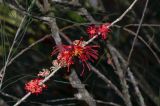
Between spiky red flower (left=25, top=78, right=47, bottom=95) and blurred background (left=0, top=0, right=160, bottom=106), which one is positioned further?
blurred background (left=0, top=0, right=160, bottom=106)

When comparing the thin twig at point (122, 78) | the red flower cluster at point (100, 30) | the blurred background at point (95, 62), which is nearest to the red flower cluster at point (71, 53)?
the red flower cluster at point (100, 30)

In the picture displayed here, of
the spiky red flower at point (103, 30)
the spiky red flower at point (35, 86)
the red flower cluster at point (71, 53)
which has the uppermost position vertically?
the spiky red flower at point (103, 30)

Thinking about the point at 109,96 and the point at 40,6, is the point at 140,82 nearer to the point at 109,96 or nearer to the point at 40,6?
the point at 109,96

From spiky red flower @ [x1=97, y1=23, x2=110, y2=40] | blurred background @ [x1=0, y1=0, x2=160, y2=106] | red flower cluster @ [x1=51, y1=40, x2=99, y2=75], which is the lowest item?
red flower cluster @ [x1=51, y1=40, x2=99, y2=75]

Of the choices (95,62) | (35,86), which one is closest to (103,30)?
(35,86)

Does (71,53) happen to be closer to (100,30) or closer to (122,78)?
(100,30)

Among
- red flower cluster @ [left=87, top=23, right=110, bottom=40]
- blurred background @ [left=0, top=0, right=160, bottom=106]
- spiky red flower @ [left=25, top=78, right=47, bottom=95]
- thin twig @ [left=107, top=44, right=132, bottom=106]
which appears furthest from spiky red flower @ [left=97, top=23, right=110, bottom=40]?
blurred background @ [left=0, top=0, right=160, bottom=106]

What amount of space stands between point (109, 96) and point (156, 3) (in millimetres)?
762

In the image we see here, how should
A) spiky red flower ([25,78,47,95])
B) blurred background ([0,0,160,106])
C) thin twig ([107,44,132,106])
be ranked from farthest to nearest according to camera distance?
blurred background ([0,0,160,106])
thin twig ([107,44,132,106])
spiky red flower ([25,78,47,95])

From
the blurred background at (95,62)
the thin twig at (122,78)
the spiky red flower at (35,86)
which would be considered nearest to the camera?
the spiky red flower at (35,86)

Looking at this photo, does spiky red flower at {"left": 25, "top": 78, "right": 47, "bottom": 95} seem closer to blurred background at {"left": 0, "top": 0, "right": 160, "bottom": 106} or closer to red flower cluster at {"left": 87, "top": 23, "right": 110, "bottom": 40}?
red flower cluster at {"left": 87, "top": 23, "right": 110, "bottom": 40}

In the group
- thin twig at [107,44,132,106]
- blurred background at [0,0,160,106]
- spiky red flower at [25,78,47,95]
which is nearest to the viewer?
spiky red flower at [25,78,47,95]

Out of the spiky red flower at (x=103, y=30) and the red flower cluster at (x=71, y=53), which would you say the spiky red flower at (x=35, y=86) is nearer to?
the red flower cluster at (x=71, y=53)

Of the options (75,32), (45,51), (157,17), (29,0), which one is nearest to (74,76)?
(29,0)
